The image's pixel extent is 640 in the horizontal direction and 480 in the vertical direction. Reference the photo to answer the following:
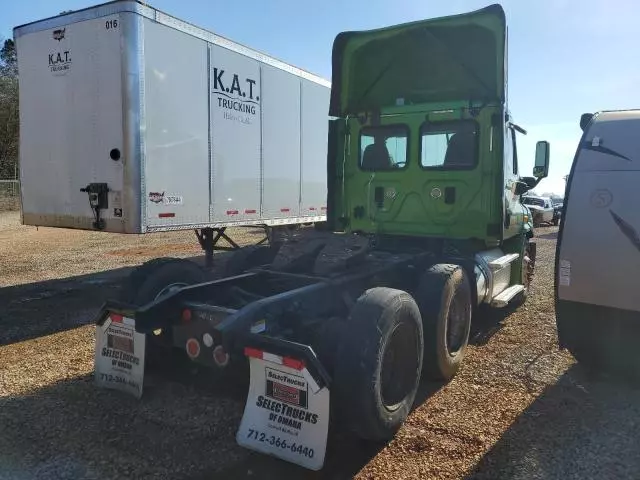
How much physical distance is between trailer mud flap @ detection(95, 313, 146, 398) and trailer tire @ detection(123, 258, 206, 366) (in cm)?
21

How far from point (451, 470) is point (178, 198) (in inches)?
213

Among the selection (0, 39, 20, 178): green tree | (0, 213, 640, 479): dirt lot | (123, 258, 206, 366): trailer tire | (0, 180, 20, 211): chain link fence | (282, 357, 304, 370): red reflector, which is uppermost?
(0, 39, 20, 178): green tree

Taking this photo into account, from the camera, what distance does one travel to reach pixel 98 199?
6902mm

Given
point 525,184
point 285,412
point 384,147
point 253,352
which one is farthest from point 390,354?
point 525,184

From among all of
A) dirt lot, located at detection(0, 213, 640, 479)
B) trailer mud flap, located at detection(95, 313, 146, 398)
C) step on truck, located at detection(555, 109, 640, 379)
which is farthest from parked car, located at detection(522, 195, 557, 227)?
trailer mud flap, located at detection(95, 313, 146, 398)

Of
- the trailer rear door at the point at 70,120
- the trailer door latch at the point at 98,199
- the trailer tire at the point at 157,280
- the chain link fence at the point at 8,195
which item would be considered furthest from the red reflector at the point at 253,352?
the chain link fence at the point at 8,195

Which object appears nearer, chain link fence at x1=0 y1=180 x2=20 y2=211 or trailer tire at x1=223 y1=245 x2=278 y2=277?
trailer tire at x1=223 y1=245 x2=278 y2=277

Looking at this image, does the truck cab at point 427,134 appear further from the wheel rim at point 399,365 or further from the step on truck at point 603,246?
the wheel rim at point 399,365

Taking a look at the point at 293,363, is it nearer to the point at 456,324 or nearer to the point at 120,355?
the point at 120,355

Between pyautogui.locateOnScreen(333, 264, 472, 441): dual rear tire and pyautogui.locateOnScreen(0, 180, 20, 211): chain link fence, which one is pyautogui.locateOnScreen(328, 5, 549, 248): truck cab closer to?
pyautogui.locateOnScreen(333, 264, 472, 441): dual rear tire

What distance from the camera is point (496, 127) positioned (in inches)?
233

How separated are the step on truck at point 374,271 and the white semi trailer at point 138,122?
7.06ft

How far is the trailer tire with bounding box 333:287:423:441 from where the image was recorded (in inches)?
133

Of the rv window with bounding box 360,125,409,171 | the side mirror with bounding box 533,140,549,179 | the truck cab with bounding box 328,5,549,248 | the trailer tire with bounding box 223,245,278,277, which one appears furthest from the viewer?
the side mirror with bounding box 533,140,549,179
